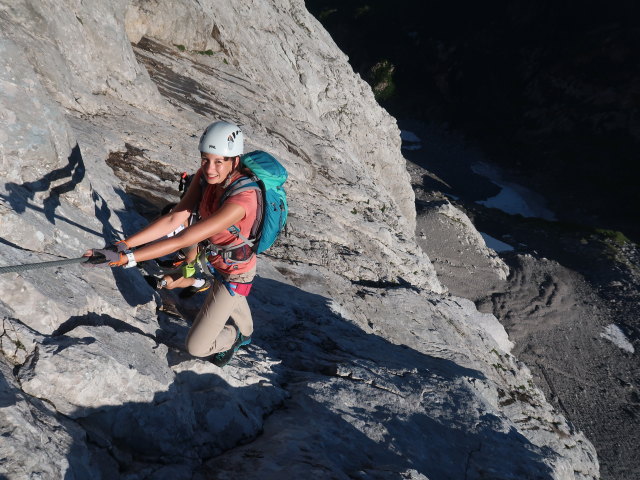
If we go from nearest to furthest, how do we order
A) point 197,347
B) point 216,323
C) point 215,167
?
point 215,167, point 197,347, point 216,323

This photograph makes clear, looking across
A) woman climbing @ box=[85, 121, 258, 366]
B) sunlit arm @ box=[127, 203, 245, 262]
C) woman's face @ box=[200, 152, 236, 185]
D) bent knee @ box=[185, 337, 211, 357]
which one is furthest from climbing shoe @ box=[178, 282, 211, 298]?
sunlit arm @ box=[127, 203, 245, 262]

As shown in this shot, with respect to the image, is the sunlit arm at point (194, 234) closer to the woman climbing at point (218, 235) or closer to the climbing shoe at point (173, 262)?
the woman climbing at point (218, 235)

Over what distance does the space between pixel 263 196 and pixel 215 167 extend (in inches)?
31.0

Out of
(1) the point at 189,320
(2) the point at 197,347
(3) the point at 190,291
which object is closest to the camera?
(2) the point at 197,347

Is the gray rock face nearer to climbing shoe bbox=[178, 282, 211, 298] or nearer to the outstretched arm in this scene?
climbing shoe bbox=[178, 282, 211, 298]

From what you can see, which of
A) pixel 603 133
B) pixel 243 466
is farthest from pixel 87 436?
pixel 603 133

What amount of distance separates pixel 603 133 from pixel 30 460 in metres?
78.5

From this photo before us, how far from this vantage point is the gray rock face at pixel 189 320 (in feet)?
18.1

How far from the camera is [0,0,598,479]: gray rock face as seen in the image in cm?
550

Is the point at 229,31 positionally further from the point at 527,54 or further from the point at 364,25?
the point at 364,25

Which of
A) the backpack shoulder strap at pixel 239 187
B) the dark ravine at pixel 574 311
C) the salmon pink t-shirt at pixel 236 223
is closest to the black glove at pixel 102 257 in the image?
the salmon pink t-shirt at pixel 236 223

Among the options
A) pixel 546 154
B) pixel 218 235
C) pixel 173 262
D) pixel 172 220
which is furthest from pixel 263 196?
pixel 546 154

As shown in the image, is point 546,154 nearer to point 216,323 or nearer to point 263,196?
point 263,196

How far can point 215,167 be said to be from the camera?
6523 millimetres
